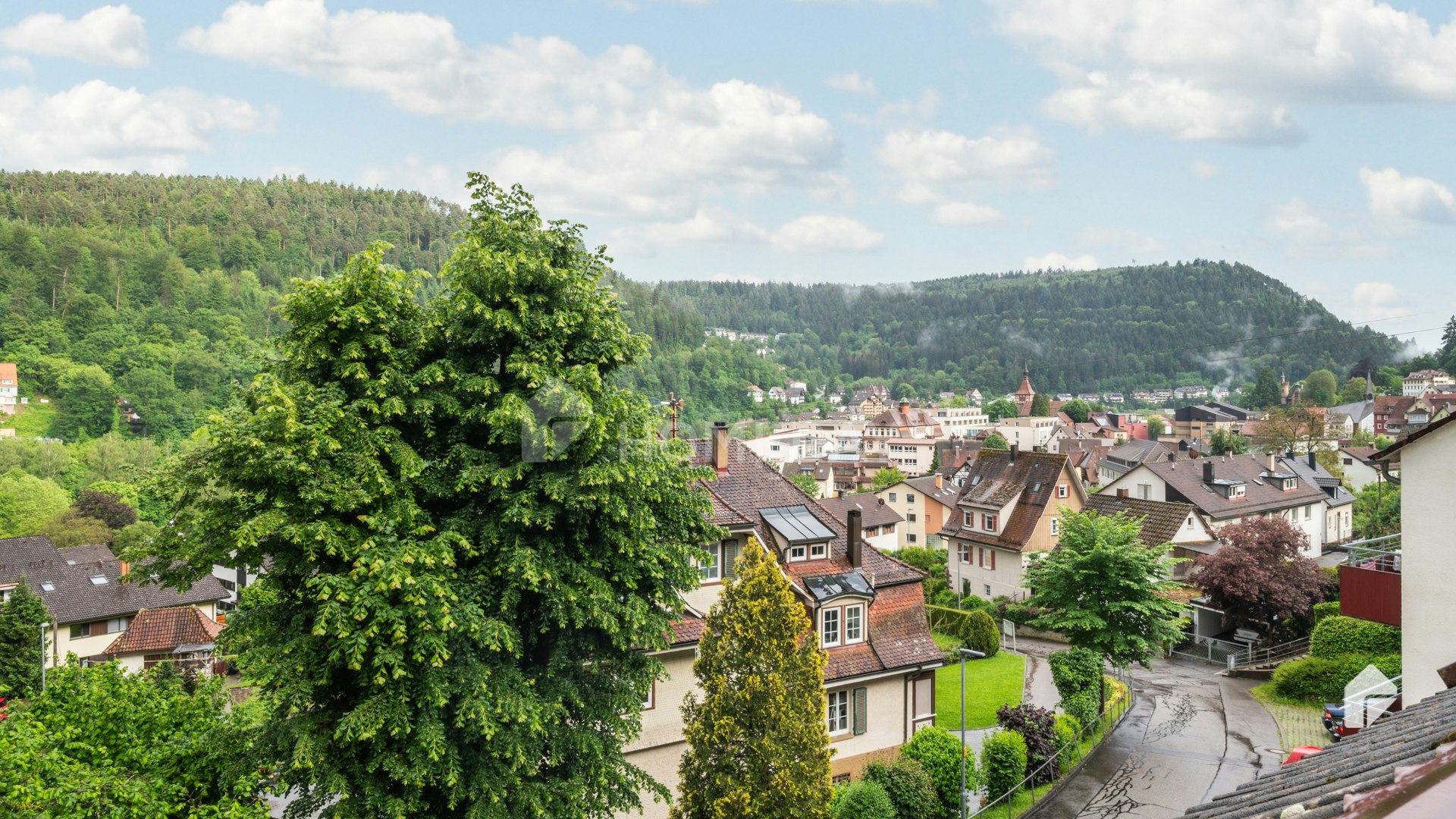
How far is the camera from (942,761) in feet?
78.7

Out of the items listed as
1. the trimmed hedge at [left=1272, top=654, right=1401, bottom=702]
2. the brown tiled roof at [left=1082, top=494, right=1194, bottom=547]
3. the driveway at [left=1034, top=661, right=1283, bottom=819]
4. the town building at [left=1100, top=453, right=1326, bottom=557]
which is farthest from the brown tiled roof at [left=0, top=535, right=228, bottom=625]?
the town building at [left=1100, top=453, right=1326, bottom=557]

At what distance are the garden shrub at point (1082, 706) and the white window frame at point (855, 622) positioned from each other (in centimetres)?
811

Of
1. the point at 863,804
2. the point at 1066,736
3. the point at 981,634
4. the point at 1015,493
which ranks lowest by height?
the point at 981,634

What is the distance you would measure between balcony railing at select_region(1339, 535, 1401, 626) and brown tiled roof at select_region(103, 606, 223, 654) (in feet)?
156

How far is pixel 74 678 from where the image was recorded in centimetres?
1443

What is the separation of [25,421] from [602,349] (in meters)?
131

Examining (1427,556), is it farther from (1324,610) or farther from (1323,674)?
(1324,610)

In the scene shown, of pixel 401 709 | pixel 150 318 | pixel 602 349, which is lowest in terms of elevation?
pixel 401 709

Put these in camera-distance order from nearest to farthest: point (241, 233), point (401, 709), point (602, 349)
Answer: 1. point (401, 709)
2. point (602, 349)
3. point (241, 233)

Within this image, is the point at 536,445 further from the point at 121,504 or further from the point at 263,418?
the point at 121,504

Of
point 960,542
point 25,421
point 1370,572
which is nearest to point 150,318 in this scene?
point 25,421

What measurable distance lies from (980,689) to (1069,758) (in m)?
8.13

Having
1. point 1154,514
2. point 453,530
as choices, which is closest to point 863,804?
Result: point 453,530

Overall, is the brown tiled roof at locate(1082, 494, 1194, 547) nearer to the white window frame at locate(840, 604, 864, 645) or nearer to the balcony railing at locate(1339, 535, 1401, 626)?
the white window frame at locate(840, 604, 864, 645)
